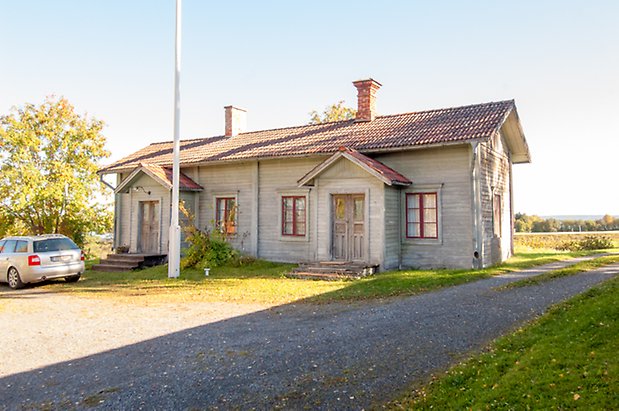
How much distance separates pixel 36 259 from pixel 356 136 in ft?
37.9

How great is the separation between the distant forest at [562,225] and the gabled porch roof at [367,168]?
115 feet

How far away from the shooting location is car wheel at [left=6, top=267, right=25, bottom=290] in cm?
1343

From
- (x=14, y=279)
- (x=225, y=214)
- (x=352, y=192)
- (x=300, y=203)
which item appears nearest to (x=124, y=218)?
(x=225, y=214)

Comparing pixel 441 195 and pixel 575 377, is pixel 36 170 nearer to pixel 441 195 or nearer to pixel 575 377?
pixel 441 195

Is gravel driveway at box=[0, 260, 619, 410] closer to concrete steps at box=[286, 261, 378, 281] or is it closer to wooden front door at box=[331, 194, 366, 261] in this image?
concrete steps at box=[286, 261, 378, 281]

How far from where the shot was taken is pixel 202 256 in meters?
17.4

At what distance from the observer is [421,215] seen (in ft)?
52.2

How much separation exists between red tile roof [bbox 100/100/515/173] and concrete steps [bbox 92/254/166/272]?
176 inches

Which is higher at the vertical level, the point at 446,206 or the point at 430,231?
the point at 446,206

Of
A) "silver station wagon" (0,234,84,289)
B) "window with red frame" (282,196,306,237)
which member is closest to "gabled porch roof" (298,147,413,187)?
"window with red frame" (282,196,306,237)

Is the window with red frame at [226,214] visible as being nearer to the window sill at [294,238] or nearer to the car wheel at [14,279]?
the window sill at [294,238]

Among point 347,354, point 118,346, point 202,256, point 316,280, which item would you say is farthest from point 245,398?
point 202,256

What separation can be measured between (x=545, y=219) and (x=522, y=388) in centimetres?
4861

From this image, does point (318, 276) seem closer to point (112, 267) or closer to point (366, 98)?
point (366, 98)
